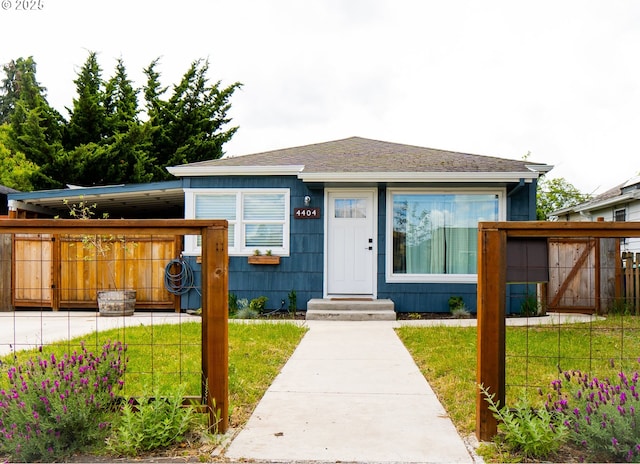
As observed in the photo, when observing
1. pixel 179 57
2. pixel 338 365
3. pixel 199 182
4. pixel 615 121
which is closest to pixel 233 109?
pixel 179 57

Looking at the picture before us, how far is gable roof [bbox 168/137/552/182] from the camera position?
31.6 ft

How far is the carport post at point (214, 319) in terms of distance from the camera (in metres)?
3.36

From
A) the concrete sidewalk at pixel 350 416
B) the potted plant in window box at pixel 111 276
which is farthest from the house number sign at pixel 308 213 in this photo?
the concrete sidewalk at pixel 350 416

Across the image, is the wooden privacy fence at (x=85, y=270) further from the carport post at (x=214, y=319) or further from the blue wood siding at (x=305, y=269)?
the carport post at (x=214, y=319)

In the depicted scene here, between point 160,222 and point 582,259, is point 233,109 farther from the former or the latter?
Answer: point 160,222

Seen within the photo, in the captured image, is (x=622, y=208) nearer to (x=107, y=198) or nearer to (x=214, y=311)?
(x=107, y=198)

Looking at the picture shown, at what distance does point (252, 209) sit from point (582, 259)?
22.0 feet

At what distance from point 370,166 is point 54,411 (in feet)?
A: 26.5

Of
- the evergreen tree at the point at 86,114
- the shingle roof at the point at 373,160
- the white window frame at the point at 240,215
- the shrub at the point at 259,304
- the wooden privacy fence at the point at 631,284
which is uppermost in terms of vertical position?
the evergreen tree at the point at 86,114

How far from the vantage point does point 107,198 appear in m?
11.6

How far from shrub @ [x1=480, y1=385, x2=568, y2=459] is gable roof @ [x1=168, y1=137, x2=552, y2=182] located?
22.4 feet

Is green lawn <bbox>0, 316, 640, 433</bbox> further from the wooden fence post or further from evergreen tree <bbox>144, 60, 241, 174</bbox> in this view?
evergreen tree <bbox>144, 60, 241, 174</bbox>

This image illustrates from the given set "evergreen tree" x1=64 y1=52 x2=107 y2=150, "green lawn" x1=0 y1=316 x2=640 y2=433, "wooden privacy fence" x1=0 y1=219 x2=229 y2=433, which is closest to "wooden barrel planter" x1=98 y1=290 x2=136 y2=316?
"green lawn" x1=0 y1=316 x2=640 y2=433

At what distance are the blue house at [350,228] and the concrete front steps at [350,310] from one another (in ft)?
1.17
